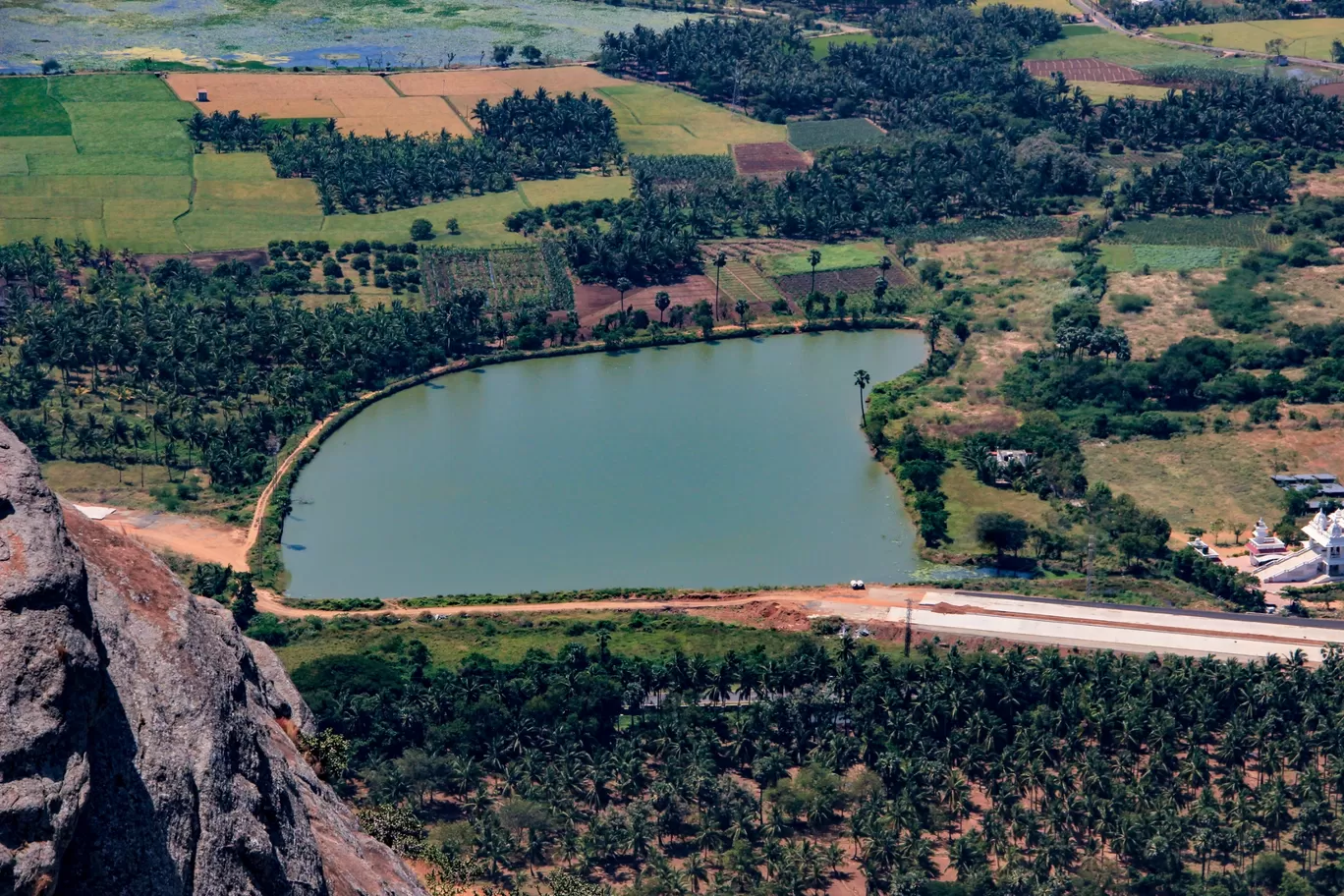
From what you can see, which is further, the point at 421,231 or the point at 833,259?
the point at 421,231

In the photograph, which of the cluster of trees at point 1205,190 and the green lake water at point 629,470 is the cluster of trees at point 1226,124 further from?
the green lake water at point 629,470

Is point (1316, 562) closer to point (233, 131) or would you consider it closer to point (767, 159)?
point (767, 159)

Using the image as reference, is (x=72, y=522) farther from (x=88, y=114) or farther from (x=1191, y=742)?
(x=88, y=114)

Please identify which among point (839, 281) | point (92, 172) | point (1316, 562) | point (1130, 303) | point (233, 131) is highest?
point (233, 131)

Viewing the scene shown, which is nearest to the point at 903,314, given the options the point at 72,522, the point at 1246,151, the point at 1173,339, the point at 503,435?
the point at 1173,339

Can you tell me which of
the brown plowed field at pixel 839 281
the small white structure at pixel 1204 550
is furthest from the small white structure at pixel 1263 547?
the brown plowed field at pixel 839 281

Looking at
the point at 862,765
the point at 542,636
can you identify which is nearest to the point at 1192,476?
the point at 862,765
